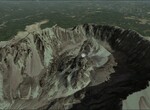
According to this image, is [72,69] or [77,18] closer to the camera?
[72,69]

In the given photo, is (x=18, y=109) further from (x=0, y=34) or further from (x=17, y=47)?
(x=0, y=34)

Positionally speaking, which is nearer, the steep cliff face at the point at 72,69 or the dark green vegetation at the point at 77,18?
the steep cliff face at the point at 72,69

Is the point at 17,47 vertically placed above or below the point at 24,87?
above

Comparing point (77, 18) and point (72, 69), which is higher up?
point (72, 69)

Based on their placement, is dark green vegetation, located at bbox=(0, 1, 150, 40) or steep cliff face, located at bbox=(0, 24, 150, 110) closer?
steep cliff face, located at bbox=(0, 24, 150, 110)

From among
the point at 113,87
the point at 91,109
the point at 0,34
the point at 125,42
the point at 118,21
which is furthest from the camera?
the point at 118,21

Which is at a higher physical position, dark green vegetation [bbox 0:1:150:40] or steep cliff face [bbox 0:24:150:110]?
steep cliff face [bbox 0:24:150:110]

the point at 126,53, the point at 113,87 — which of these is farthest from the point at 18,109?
the point at 126,53

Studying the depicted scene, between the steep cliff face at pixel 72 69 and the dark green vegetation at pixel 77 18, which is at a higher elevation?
the steep cliff face at pixel 72 69
